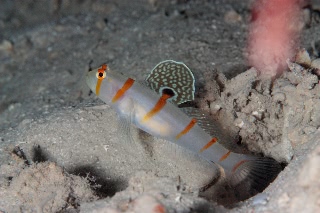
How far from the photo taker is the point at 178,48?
490 centimetres

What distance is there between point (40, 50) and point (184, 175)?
4.47m

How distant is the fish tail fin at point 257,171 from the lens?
2.89 metres

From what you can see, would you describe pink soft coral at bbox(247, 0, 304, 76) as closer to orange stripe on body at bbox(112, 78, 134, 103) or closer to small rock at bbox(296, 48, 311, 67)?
small rock at bbox(296, 48, 311, 67)

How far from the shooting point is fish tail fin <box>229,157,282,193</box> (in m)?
2.89

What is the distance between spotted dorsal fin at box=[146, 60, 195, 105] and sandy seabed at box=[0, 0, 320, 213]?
20.0 inches

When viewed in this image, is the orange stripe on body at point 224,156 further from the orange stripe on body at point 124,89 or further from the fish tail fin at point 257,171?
the orange stripe on body at point 124,89

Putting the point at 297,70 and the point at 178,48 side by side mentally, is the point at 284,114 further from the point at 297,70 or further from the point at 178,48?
the point at 178,48

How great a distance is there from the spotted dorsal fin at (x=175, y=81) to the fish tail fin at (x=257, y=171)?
74cm

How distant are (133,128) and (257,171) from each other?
1.24 metres

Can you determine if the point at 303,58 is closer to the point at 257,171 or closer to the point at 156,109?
the point at 257,171

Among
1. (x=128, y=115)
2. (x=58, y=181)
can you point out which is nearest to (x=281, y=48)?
(x=128, y=115)

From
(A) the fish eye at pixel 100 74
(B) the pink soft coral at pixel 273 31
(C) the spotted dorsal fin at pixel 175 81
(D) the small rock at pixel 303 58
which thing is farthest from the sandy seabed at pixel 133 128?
(A) the fish eye at pixel 100 74

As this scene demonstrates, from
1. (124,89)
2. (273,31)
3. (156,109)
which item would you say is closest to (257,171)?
(156,109)

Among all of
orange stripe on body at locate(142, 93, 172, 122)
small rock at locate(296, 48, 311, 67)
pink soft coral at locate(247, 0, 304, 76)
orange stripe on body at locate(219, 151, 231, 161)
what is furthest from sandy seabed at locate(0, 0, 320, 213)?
orange stripe on body at locate(142, 93, 172, 122)
